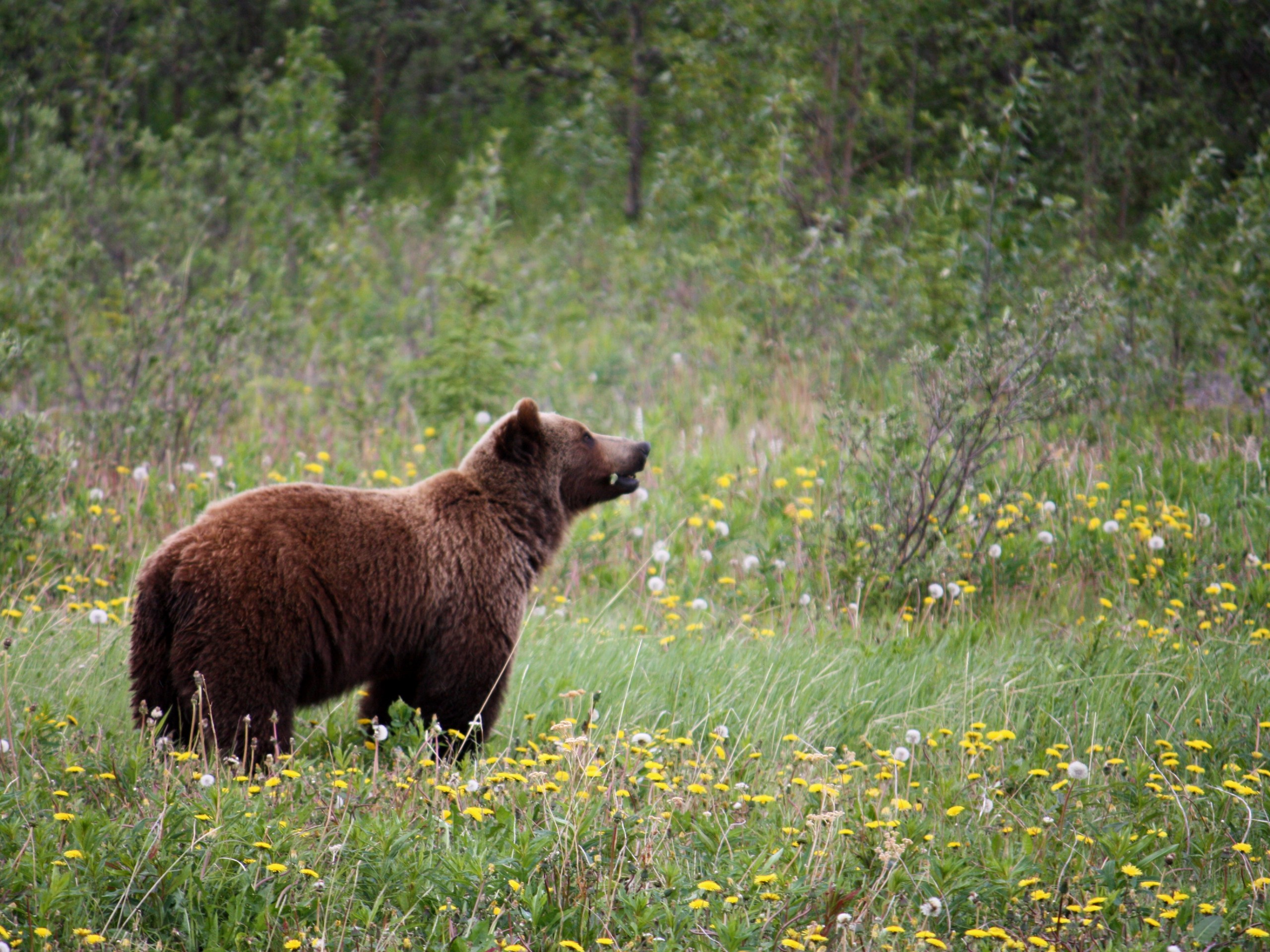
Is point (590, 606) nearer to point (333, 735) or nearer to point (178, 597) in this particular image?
point (333, 735)

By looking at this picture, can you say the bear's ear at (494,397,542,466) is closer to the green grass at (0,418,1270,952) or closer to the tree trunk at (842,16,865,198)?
the green grass at (0,418,1270,952)

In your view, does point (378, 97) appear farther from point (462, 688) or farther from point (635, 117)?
point (462, 688)

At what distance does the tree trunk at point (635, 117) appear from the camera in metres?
16.7

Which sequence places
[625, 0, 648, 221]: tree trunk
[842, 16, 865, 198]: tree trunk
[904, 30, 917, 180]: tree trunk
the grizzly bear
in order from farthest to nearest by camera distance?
[625, 0, 648, 221]: tree trunk
[904, 30, 917, 180]: tree trunk
[842, 16, 865, 198]: tree trunk
the grizzly bear

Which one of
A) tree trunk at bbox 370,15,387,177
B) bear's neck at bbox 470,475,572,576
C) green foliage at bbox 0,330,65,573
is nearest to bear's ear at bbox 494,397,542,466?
bear's neck at bbox 470,475,572,576

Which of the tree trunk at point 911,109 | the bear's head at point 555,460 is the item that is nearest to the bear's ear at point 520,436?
the bear's head at point 555,460

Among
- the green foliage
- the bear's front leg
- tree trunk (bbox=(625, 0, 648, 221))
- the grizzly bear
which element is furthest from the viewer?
tree trunk (bbox=(625, 0, 648, 221))

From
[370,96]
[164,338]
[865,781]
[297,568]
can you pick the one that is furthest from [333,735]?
[370,96]

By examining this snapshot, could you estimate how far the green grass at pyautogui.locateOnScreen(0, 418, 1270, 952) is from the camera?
130 inches

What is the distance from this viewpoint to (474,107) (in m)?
21.1

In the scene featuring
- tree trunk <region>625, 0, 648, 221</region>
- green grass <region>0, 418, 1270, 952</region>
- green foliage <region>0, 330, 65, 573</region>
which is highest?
tree trunk <region>625, 0, 648, 221</region>

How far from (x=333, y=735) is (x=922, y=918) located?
8.96ft

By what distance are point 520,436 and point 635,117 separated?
1296cm

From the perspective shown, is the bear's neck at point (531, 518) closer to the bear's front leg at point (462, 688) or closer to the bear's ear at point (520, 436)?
the bear's ear at point (520, 436)
